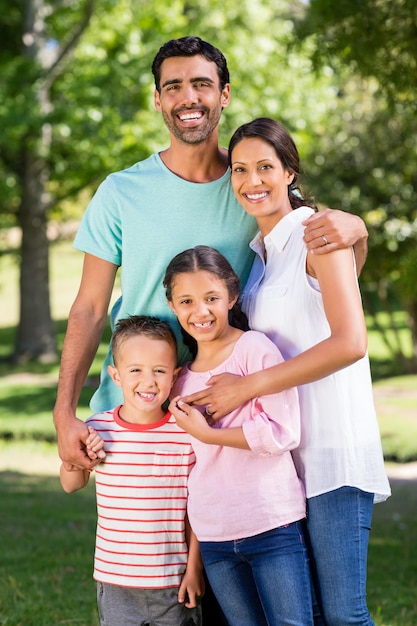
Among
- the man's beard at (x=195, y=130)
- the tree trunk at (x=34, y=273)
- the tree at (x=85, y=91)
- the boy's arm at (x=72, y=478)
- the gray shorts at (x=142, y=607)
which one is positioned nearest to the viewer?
the gray shorts at (x=142, y=607)

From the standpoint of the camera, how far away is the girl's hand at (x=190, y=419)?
9.15ft

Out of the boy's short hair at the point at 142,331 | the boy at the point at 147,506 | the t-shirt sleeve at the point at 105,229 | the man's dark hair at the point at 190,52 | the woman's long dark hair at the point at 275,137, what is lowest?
the boy at the point at 147,506

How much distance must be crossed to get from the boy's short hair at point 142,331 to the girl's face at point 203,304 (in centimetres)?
16

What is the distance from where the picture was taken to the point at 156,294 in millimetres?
3236

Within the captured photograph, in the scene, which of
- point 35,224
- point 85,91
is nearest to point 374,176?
point 85,91

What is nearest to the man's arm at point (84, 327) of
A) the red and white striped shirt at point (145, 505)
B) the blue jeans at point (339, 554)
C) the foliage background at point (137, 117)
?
the red and white striped shirt at point (145, 505)

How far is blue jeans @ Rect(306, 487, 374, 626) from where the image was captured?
270 centimetres

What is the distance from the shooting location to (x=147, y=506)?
3.00 metres

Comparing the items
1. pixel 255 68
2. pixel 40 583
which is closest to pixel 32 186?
pixel 255 68

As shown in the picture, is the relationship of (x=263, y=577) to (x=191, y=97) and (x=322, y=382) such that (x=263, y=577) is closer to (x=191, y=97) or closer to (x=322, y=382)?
(x=322, y=382)

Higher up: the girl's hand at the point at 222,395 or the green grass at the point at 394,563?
the girl's hand at the point at 222,395

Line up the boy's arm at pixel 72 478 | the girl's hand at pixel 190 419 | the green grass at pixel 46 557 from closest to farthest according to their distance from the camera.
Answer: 1. the girl's hand at pixel 190 419
2. the boy's arm at pixel 72 478
3. the green grass at pixel 46 557

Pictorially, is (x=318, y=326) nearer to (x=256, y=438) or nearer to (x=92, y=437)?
(x=256, y=438)

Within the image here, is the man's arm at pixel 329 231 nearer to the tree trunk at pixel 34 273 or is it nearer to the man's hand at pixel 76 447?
the man's hand at pixel 76 447
